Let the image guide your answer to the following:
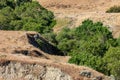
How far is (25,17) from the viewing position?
103750 millimetres

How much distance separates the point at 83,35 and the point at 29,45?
2164 centimetres

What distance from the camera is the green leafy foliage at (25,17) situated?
94875 mm

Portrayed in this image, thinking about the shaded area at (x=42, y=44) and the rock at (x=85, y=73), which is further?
the shaded area at (x=42, y=44)

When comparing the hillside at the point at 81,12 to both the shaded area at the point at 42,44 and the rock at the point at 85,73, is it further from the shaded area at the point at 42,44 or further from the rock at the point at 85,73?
the rock at the point at 85,73

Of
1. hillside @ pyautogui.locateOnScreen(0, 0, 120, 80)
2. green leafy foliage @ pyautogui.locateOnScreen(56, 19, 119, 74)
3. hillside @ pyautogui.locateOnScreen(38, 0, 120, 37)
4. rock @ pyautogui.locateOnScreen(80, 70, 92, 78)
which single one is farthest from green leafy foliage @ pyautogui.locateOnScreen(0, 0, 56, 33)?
rock @ pyautogui.locateOnScreen(80, 70, 92, 78)

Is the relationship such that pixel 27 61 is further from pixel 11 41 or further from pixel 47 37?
pixel 47 37

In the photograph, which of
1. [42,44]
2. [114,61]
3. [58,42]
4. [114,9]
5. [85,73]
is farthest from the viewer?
[114,9]

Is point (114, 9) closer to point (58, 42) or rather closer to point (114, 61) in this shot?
point (58, 42)

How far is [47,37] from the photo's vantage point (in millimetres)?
89375

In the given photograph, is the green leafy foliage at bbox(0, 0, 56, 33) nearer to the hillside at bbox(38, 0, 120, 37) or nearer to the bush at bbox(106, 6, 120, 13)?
the hillside at bbox(38, 0, 120, 37)

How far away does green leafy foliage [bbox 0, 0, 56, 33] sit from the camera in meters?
94.9

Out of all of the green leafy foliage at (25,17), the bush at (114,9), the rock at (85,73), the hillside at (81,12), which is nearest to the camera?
the rock at (85,73)

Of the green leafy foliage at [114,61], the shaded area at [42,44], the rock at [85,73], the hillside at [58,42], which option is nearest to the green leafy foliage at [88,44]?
the hillside at [58,42]

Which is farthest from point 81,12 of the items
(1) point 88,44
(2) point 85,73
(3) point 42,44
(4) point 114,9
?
(2) point 85,73
